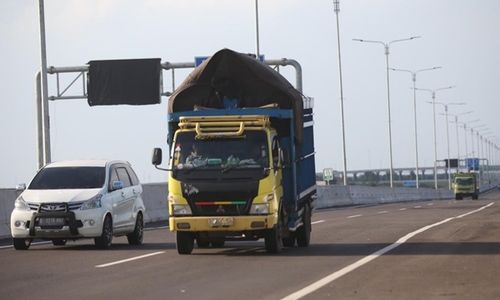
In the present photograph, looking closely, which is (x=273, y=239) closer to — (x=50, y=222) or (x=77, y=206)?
(x=77, y=206)

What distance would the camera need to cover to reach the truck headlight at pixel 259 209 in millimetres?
18891

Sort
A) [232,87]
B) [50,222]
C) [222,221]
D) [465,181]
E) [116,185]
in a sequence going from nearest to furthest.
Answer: [222,221] < [232,87] < [50,222] < [116,185] < [465,181]

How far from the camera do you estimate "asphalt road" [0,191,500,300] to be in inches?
529

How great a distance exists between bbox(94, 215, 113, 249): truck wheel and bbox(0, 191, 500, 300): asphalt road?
→ 0.97ft

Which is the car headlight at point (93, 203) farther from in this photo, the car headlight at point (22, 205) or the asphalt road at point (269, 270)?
the car headlight at point (22, 205)

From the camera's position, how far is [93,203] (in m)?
21.8

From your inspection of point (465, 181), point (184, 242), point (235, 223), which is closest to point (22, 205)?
point (184, 242)

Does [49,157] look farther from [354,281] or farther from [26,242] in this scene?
[354,281]

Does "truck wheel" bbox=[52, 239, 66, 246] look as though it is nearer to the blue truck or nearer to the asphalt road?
the asphalt road

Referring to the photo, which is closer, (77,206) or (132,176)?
(77,206)

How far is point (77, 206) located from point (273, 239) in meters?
4.28

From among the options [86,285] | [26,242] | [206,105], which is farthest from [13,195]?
[86,285]

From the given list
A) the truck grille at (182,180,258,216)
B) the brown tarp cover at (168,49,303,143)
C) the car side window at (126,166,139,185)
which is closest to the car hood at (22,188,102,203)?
the car side window at (126,166,139,185)

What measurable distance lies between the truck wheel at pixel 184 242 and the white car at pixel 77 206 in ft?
8.15
